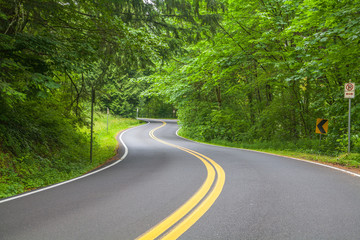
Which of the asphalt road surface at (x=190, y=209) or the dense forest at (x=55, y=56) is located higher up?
the dense forest at (x=55, y=56)

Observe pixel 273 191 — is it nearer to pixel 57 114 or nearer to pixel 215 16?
pixel 215 16

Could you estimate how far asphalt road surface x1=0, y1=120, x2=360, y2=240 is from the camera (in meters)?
2.88

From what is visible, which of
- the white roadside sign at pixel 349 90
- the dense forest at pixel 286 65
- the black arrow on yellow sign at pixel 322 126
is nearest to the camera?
the white roadside sign at pixel 349 90

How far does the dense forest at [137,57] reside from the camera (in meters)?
5.70

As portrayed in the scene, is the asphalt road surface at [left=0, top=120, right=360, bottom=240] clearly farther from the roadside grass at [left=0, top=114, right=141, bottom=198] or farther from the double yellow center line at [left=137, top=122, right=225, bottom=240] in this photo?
the roadside grass at [left=0, top=114, right=141, bottom=198]

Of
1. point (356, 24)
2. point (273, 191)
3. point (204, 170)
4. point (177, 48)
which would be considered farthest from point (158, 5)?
point (273, 191)

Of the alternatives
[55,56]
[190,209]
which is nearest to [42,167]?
[55,56]

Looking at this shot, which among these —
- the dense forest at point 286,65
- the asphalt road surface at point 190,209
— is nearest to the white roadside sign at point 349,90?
the dense forest at point 286,65

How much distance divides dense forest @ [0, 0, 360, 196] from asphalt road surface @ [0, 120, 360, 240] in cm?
209

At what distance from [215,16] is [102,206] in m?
7.41

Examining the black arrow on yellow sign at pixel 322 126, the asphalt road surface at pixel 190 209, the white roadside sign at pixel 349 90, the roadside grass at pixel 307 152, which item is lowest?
the roadside grass at pixel 307 152

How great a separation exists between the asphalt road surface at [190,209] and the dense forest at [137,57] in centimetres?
209

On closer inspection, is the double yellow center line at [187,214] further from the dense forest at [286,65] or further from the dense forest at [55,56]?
the dense forest at [286,65]

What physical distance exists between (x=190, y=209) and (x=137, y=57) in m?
6.64
